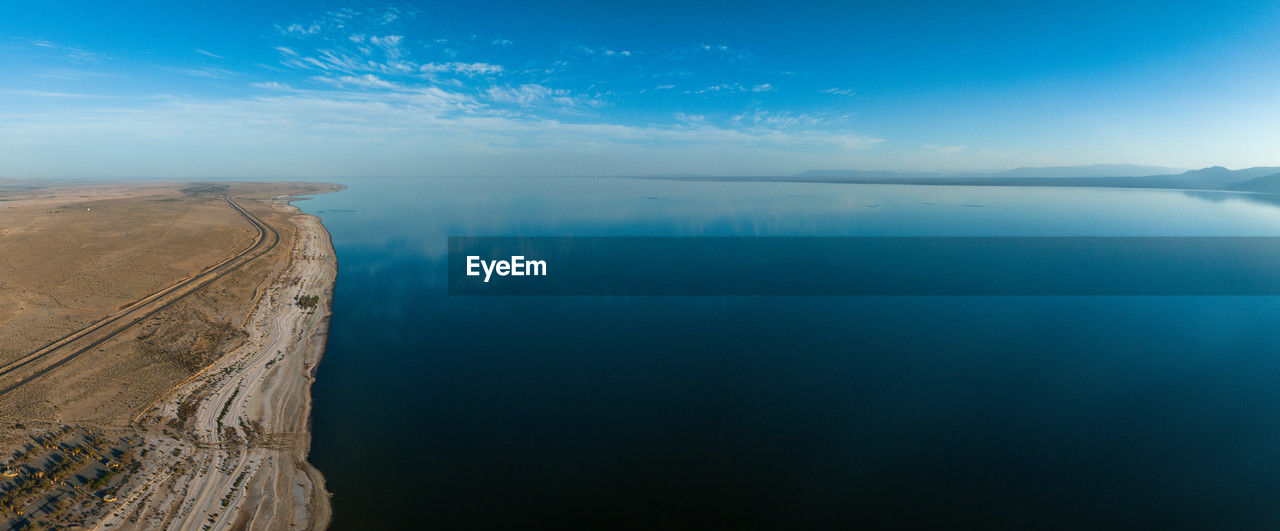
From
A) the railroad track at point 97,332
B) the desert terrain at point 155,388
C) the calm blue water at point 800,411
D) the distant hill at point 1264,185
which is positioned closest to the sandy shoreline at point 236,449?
the desert terrain at point 155,388

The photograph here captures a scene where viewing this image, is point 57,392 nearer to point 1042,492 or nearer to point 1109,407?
point 1042,492

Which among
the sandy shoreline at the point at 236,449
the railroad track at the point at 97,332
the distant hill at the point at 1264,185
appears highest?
the distant hill at the point at 1264,185

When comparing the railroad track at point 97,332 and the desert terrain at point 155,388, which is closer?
the desert terrain at point 155,388

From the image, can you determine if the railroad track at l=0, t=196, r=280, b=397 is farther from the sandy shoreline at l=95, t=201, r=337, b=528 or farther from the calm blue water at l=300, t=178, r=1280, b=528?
the calm blue water at l=300, t=178, r=1280, b=528

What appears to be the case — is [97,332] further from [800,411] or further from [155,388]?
[800,411]

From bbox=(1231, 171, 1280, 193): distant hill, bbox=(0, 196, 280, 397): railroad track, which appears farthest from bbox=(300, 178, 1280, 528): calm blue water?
bbox=(1231, 171, 1280, 193): distant hill

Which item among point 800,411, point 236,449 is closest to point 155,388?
point 236,449

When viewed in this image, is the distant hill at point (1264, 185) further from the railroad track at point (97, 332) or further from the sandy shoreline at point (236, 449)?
the railroad track at point (97, 332)
